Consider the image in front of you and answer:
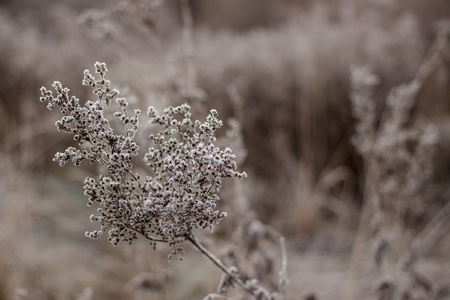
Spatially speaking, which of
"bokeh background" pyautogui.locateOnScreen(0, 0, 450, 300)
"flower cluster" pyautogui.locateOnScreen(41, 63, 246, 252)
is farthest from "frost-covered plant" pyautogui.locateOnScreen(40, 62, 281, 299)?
"bokeh background" pyautogui.locateOnScreen(0, 0, 450, 300)

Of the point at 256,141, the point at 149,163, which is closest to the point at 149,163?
the point at 149,163

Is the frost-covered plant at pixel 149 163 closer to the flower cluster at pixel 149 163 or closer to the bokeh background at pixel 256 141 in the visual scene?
the flower cluster at pixel 149 163

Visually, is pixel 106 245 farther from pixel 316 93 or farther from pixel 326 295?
pixel 316 93

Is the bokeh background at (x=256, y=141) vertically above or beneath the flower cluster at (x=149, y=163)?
above

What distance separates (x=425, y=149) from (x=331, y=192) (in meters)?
2.67

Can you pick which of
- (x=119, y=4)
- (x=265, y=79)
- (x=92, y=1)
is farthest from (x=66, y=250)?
(x=92, y=1)

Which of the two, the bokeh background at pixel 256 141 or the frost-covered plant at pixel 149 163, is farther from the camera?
the bokeh background at pixel 256 141

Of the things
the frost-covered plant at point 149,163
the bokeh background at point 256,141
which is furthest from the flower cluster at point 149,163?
the bokeh background at point 256,141

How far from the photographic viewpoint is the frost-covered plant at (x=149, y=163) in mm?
744

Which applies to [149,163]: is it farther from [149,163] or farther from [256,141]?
[256,141]

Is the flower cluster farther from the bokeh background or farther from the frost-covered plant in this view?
the bokeh background

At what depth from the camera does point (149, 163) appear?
2.58 ft

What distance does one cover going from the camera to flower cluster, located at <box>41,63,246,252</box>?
2.44 ft

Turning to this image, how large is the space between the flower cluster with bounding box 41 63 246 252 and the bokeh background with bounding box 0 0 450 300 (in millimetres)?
959
